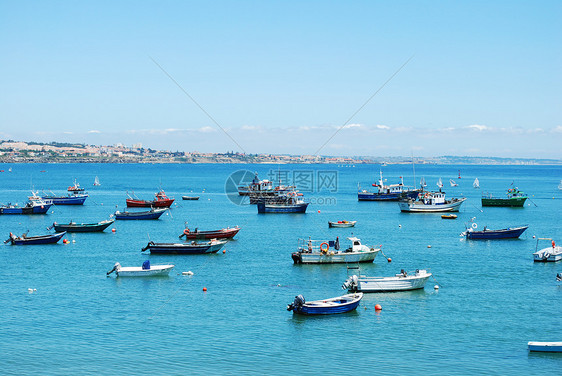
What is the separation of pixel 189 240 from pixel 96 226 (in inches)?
606

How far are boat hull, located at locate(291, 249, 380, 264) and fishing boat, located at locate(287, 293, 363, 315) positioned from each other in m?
13.7

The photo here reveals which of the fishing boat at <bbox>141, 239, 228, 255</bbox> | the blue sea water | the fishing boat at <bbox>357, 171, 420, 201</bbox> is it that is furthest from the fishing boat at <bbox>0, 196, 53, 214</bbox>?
the fishing boat at <bbox>357, 171, 420, 201</bbox>

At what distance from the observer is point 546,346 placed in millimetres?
32688

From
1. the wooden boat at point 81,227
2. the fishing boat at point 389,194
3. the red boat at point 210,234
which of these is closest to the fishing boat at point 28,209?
the wooden boat at point 81,227

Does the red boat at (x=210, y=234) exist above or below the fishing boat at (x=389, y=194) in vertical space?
below

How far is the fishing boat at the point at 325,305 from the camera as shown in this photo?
3909 cm

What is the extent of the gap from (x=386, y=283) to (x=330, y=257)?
33.0 ft

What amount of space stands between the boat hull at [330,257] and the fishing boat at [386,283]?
9.59 metres

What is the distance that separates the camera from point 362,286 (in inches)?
1745

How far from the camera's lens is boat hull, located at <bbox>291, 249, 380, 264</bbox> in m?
54.4

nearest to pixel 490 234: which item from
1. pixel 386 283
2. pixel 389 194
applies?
pixel 386 283

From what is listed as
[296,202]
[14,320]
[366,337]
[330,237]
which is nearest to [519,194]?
[296,202]

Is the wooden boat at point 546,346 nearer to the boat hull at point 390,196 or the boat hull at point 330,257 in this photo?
the boat hull at point 330,257

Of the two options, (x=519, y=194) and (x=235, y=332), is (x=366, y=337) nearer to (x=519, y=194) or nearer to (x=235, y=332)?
(x=235, y=332)
